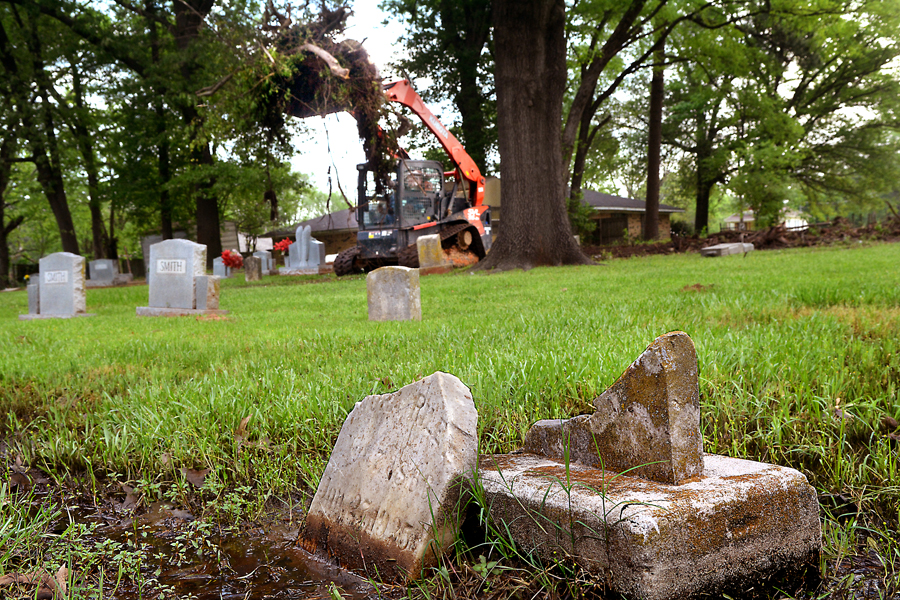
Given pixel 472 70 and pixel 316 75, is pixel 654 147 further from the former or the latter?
pixel 316 75

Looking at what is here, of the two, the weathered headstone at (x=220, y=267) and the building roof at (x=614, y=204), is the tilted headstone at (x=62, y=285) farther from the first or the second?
the building roof at (x=614, y=204)

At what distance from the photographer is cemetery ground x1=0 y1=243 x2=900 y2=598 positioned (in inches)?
69.4

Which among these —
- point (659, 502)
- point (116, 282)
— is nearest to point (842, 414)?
point (659, 502)

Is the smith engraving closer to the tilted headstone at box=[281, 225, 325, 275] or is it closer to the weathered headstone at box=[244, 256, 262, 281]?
the weathered headstone at box=[244, 256, 262, 281]

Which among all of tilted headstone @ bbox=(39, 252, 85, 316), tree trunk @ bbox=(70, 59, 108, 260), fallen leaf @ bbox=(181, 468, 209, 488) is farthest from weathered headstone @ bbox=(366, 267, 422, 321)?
tree trunk @ bbox=(70, 59, 108, 260)

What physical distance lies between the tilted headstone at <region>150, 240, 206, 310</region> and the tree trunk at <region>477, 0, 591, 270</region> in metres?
7.39

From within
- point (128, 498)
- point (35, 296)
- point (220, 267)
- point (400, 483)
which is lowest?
point (128, 498)

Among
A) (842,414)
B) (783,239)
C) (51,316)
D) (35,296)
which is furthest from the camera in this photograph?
(783,239)

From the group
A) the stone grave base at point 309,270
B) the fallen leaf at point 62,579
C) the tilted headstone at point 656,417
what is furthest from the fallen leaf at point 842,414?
the stone grave base at point 309,270

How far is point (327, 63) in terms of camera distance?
449 inches

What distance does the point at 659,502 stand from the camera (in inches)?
57.6

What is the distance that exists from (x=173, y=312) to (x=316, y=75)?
5459mm

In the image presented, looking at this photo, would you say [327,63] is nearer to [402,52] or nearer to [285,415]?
[285,415]

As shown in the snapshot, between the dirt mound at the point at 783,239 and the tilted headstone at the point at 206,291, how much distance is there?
40.9 ft
